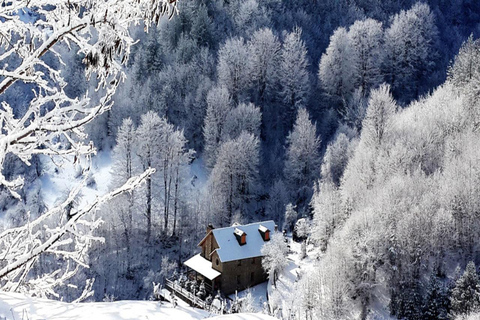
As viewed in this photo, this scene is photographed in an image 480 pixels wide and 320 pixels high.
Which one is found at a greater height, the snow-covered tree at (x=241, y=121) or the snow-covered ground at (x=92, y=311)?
the snow-covered tree at (x=241, y=121)

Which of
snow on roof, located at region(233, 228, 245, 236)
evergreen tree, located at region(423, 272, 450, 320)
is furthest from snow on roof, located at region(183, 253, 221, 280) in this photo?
evergreen tree, located at region(423, 272, 450, 320)

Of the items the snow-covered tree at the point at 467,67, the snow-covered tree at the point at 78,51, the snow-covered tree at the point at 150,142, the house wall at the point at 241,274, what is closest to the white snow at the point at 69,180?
the snow-covered tree at the point at 150,142

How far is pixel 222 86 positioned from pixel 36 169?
52.9 ft

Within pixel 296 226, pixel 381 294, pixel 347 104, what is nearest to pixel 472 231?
pixel 381 294

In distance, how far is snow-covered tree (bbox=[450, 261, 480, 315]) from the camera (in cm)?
1884

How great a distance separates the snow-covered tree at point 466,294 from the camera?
61.8 ft

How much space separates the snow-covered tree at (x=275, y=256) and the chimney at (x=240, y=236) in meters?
1.57

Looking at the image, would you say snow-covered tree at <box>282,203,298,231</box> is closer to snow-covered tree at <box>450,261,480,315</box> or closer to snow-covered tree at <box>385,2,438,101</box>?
snow-covered tree at <box>450,261,480,315</box>

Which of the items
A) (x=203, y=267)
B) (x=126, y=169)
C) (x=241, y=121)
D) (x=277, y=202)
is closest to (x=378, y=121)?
(x=277, y=202)

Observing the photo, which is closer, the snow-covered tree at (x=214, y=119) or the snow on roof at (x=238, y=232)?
the snow on roof at (x=238, y=232)

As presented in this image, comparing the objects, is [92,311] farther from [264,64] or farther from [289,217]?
[264,64]

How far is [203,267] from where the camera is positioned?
90.4 ft

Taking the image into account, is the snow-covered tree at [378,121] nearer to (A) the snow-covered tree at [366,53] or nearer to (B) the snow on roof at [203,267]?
(A) the snow-covered tree at [366,53]

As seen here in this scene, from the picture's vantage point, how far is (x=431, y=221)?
2253 centimetres
